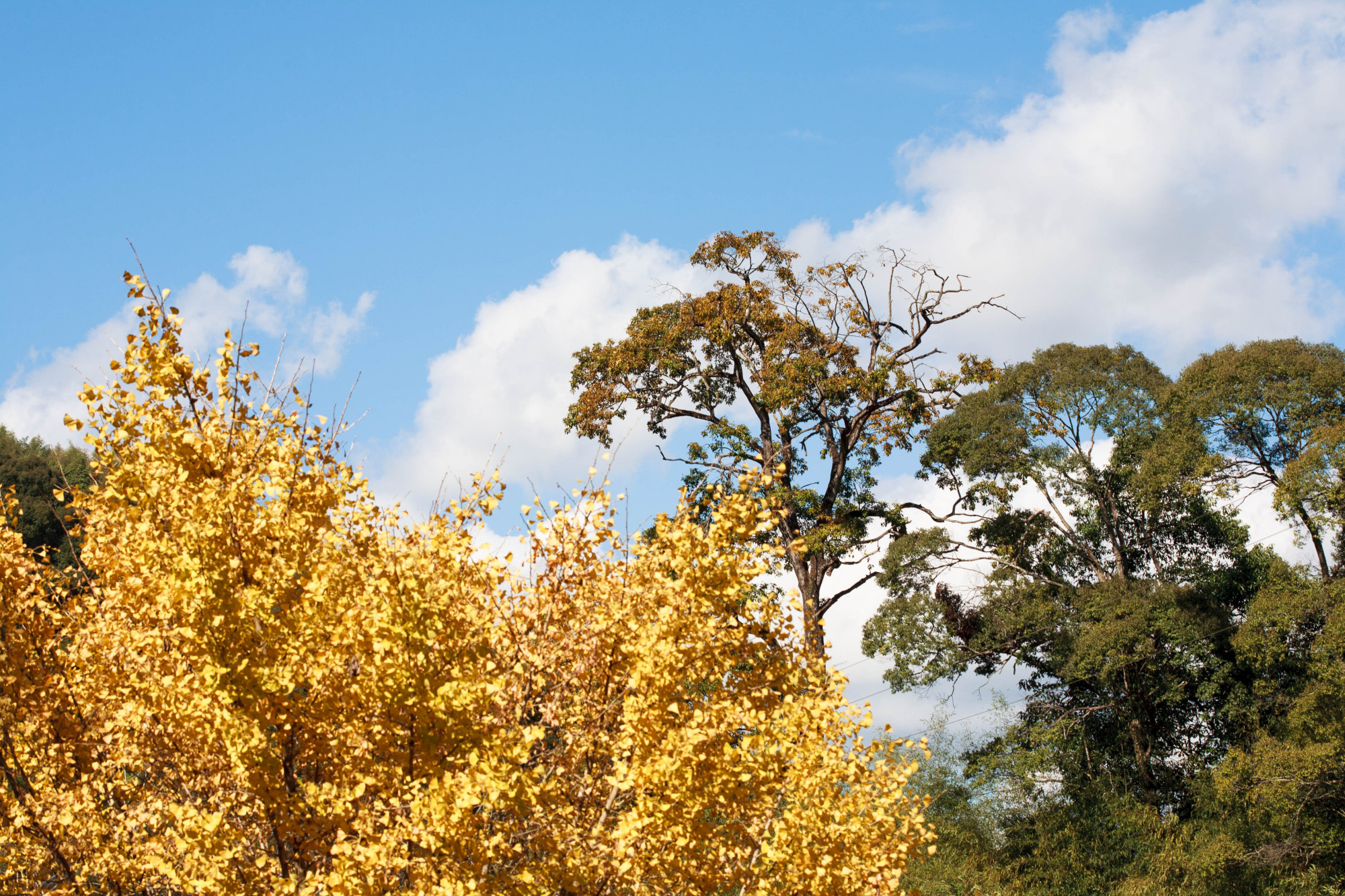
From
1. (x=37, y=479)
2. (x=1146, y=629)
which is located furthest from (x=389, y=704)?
(x=37, y=479)

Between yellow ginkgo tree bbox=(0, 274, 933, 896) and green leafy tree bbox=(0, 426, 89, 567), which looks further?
green leafy tree bbox=(0, 426, 89, 567)

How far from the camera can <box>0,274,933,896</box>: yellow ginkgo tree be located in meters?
6.00

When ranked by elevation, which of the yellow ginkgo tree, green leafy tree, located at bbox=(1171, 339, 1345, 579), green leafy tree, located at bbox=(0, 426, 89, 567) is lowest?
the yellow ginkgo tree

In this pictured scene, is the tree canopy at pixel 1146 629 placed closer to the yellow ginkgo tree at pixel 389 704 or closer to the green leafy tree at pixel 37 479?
the yellow ginkgo tree at pixel 389 704

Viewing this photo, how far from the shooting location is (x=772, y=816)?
714 cm

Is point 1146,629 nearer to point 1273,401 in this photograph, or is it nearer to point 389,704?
point 1273,401

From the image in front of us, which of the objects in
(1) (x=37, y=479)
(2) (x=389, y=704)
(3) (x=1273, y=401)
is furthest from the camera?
(1) (x=37, y=479)

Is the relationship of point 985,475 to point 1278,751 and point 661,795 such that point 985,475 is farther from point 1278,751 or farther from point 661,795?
point 661,795

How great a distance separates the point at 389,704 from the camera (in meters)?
5.98

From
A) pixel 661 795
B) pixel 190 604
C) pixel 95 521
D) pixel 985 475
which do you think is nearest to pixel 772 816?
pixel 661 795

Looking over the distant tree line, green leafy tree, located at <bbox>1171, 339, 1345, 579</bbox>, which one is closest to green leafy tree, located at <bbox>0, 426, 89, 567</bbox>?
the distant tree line

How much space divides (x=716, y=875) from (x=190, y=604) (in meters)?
3.87

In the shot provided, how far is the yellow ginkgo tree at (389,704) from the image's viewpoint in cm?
600

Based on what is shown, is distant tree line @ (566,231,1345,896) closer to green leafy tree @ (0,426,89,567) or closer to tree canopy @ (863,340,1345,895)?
tree canopy @ (863,340,1345,895)
